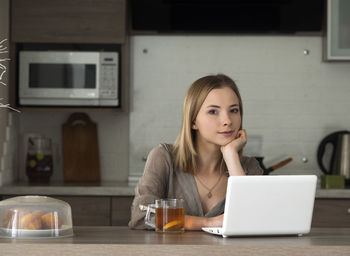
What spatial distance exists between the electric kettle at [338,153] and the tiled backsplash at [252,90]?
14 centimetres

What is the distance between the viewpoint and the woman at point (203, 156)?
2797 mm

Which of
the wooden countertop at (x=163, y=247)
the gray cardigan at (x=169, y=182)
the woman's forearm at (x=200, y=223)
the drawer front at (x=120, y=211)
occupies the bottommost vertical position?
the drawer front at (x=120, y=211)

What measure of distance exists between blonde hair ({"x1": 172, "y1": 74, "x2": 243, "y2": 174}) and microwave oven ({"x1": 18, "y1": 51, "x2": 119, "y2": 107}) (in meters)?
1.57

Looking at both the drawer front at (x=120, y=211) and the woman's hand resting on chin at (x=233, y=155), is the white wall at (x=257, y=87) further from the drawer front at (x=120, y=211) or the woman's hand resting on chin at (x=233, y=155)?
the woman's hand resting on chin at (x=233, y=155)

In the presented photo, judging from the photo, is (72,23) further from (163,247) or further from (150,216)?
(163,247)

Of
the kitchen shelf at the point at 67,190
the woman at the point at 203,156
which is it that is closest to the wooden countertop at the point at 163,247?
the woman at the point at 203,156

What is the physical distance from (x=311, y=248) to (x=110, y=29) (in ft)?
8.79

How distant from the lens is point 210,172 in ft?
9.78

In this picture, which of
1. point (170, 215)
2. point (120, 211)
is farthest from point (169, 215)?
point (120, 211)

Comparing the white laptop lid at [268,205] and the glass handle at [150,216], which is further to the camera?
the glass handle at [150,216]

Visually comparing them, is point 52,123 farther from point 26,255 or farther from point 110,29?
point 26,255

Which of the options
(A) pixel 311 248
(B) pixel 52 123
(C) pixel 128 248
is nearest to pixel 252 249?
(A) pixel 311 248

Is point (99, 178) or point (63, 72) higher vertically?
point (63, 72)

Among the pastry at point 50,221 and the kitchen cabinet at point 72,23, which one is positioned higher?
the kitchen cabinet at point 72,23
